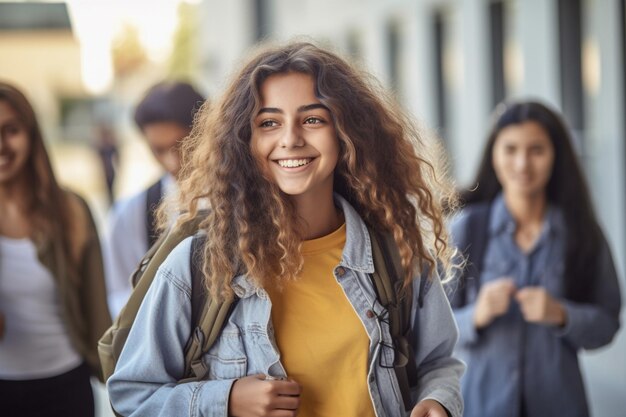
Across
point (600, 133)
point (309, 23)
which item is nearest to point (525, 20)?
point (600, 133)

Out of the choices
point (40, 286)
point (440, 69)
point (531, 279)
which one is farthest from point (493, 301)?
point (440, 69)

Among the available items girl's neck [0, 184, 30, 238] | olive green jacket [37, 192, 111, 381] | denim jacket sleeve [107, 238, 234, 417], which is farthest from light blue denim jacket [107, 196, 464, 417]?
girl's neck [0, 184, 30, 238]

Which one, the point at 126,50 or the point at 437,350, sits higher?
the point at 126,50

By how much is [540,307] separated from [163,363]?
5.32 feet

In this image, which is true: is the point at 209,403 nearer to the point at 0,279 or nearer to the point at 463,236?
the point at 0,279

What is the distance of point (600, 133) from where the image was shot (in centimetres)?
800

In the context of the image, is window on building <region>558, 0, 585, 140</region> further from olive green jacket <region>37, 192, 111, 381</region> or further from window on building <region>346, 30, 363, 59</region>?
window on building <region>346, 30, 363, 59</region>

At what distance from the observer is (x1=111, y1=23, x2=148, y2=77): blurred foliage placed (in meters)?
54.0

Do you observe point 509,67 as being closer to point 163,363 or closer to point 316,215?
point 316,215

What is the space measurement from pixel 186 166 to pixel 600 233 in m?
1.82

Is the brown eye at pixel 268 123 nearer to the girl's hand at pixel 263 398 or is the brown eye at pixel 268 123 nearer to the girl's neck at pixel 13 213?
the girl's hand at pixel 263 398

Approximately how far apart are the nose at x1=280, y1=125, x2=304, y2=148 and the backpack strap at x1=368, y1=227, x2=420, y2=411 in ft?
1.21

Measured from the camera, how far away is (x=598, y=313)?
3.47 m

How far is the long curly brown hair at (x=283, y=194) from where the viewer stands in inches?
92.7
